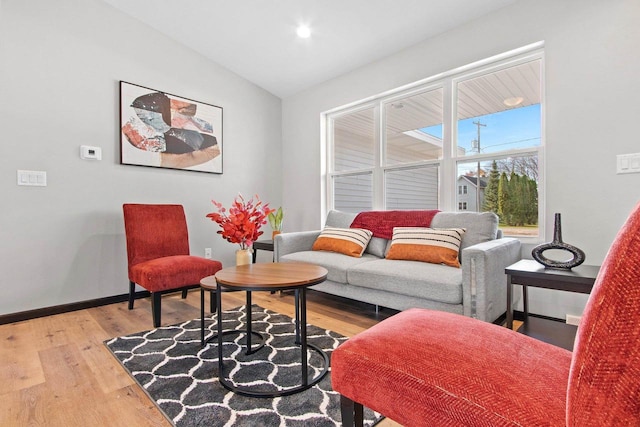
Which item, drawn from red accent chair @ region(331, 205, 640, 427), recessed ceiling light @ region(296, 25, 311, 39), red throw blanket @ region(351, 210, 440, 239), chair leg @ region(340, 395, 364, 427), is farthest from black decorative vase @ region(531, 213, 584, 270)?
recessed ceiling light @ region(296, 25, 311, 39)

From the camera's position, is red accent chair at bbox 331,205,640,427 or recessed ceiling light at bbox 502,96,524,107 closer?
red accent chair at bbox 331,205,640,427

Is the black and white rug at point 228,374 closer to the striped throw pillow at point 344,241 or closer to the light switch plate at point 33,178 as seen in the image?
the striped throw pillow at point 344,241

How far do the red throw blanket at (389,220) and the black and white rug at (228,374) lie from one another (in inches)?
45.4

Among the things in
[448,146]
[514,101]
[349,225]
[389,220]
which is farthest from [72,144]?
[514,101]

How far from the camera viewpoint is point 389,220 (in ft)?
10.0

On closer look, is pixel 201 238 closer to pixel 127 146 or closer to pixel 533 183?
pixel 127 146

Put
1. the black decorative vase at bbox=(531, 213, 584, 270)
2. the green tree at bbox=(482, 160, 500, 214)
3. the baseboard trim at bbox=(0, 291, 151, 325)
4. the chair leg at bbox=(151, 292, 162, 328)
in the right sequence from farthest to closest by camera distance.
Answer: the green tree at bbox=(482, 160, 500, 214) < the baseboard trim at bbox=(0, 291, 151, 325) < the chair leg at bbox=(151, 292, 162, 328) < the black decorative vase at bbox=(531, 213, 584, 270)

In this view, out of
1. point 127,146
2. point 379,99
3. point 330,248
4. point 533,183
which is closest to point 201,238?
point 127,146

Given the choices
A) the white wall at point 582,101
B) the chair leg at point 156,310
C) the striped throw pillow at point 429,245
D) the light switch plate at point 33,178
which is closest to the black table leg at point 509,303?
the striped throw pillow at point 429,245

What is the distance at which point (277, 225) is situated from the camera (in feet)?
13.4

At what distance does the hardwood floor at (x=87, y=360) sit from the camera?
4.56 ft

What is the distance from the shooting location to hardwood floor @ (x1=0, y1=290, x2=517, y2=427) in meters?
1.39

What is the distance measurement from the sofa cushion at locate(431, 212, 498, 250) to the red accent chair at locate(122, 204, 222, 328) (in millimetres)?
2021

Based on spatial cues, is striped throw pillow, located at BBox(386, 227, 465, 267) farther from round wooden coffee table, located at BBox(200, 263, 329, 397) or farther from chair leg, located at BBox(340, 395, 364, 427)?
chair leg, located at BBox(340, 395, 364, 427)
